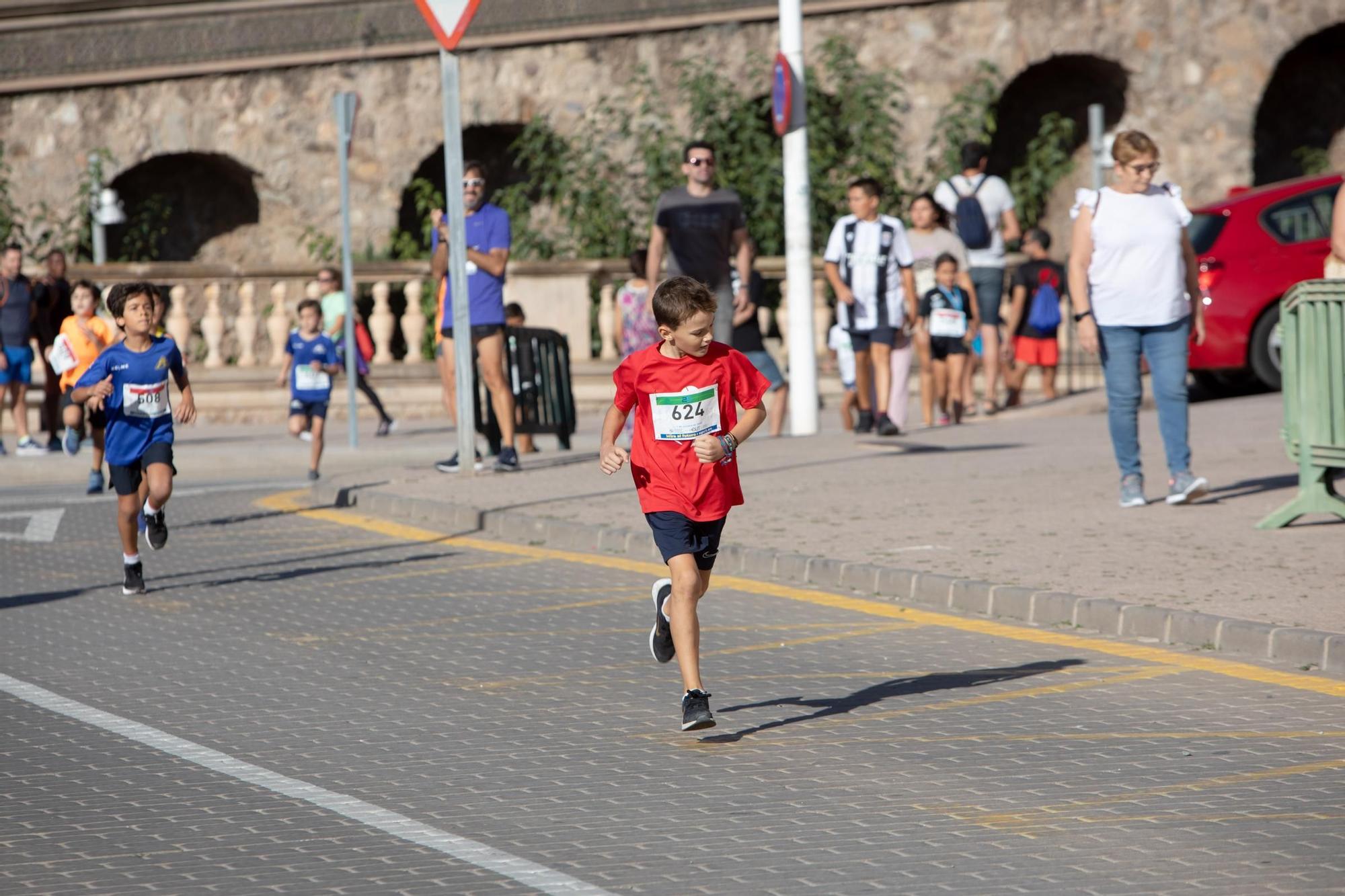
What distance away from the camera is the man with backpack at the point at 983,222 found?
17.7m

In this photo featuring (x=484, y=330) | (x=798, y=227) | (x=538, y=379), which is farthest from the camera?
(x=538, y=379)

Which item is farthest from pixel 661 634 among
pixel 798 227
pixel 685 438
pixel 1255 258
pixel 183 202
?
pixel 183 202

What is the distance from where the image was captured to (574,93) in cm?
2742

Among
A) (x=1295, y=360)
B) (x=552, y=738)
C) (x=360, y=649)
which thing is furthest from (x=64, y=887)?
(x=1295, y=360)

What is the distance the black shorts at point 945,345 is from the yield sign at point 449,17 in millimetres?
5411

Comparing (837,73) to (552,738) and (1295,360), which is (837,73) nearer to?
(1295,360)

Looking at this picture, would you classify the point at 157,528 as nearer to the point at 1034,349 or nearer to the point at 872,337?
the point at 872,337

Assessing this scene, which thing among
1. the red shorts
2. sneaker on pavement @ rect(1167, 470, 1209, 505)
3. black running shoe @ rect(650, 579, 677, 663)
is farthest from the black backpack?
black running shoe @ rect(650, 579, 677, 663)

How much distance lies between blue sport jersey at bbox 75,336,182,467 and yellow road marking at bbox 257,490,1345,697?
2043 mm

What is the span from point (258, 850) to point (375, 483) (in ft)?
29.9

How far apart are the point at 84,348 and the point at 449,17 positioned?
486 centimetres

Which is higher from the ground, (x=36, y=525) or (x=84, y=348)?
(x=84, y=348)

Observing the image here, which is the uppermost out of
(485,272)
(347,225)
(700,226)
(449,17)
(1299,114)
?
(1299,114)

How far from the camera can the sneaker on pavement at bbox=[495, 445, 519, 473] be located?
1479 centimetres
